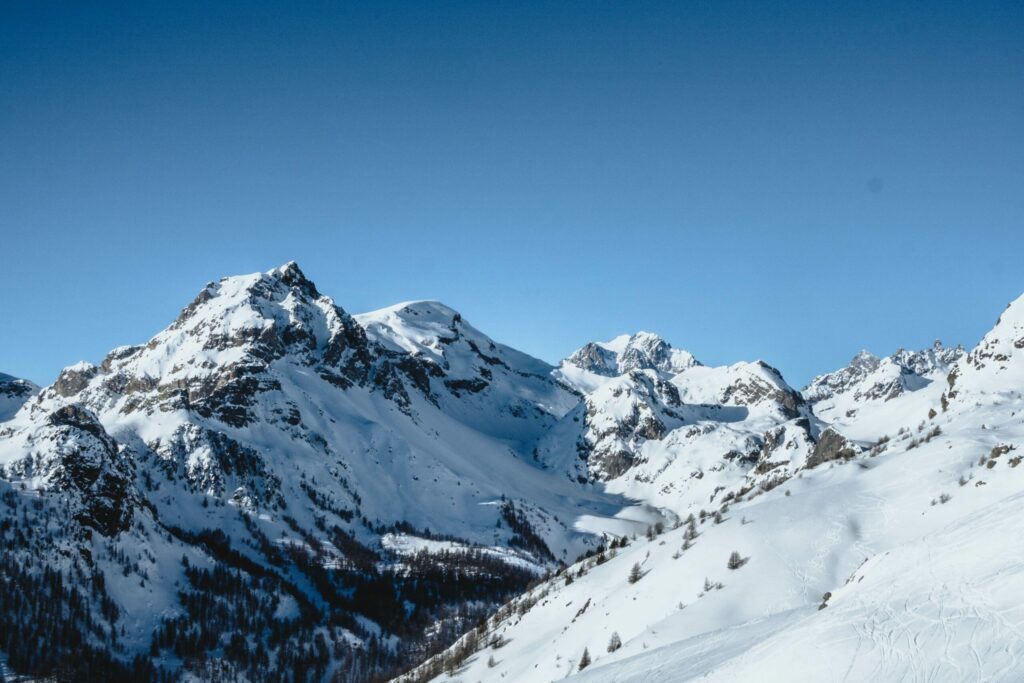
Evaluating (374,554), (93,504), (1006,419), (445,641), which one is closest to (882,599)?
(1006,419)

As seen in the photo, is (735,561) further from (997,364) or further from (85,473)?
(85,473)

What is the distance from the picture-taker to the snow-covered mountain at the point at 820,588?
1603cm

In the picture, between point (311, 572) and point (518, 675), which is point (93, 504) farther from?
point (518, 675)

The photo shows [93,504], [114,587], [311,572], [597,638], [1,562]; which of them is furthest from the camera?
[311,572]

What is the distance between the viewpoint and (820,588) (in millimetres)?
27359

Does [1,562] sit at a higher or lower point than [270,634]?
higher

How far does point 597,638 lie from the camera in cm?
2961

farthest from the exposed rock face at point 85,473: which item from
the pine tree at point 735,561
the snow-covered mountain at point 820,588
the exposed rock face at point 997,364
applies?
the pine tree at point 735,561

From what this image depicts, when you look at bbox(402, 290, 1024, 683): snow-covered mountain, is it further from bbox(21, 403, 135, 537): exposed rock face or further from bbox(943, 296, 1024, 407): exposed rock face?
bbox(21, 403, 135, 537): exposed rock face

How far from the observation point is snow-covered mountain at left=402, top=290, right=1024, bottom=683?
16.0 metres

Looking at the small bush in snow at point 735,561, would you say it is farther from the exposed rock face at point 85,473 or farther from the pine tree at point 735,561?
the exposed rock face at point 85,473

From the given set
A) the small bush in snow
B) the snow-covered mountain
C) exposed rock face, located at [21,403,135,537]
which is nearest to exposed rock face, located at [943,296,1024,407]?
the snow-covered mountain

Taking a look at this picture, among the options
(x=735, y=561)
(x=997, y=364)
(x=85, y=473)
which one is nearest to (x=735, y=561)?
(x=735, y=561)

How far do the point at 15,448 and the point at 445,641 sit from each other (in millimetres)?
95212
